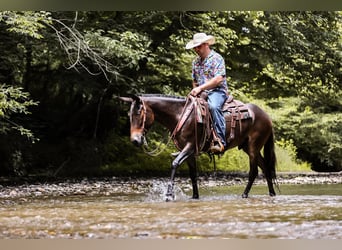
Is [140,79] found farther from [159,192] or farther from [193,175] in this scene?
[193,175]

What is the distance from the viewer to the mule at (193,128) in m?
4.92

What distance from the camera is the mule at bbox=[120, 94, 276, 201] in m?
4.92

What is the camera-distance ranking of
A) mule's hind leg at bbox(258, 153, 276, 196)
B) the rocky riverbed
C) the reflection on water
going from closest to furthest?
1. the reflection on water
2. mule's hind leg at bbox(258, 153, 276, 196)
3. the rocky riverbed

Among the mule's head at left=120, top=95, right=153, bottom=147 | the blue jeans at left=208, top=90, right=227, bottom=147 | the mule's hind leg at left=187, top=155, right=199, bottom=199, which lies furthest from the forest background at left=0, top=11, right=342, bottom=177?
the mule's head at left=120, top=95, right=153, bottom=147

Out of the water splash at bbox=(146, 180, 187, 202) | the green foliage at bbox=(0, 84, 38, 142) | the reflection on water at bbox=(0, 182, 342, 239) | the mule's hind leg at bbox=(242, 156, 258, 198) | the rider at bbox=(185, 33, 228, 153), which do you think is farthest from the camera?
the green foliage at bbox=(0, 84, 38, 142)

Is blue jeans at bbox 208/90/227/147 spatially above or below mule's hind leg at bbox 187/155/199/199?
above

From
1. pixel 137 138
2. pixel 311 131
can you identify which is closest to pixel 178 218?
pixel 137 138

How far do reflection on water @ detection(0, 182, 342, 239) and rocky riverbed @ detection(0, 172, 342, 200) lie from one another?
825mm

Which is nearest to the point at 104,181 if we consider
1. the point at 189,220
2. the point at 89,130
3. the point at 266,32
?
the point at 89,130

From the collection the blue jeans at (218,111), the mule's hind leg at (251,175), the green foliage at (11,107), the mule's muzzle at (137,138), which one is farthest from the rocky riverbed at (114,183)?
the mule's muzzle at (137,138)

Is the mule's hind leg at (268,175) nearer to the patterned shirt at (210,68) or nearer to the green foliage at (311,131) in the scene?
the patterned shirt at (210,68)

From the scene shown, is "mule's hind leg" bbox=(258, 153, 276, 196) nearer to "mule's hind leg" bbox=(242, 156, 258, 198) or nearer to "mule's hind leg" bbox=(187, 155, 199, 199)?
"mule's hind leg" bbox=(242, 156, 258, 198)

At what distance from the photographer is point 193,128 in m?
5.09

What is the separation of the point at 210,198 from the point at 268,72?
2.56m
